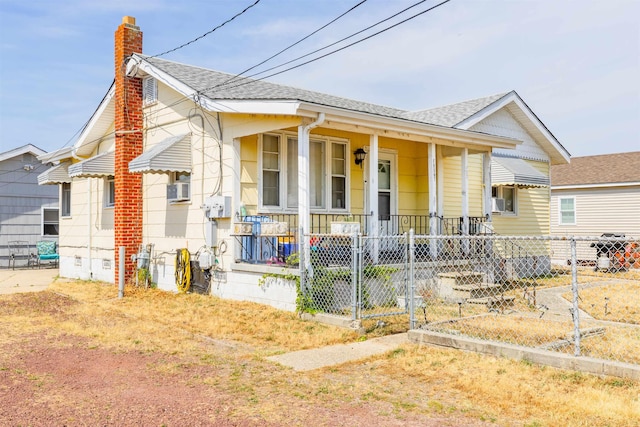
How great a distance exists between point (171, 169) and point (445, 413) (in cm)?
837

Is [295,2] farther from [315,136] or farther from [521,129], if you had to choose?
[521,129]

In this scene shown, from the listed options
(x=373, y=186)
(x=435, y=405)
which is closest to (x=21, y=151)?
(x=373, y=186)

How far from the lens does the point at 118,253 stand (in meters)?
13.0

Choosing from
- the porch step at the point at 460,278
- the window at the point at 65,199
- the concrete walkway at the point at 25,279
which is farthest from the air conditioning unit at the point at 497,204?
the window at the point at 65,199

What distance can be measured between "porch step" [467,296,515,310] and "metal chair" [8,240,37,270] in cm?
1676

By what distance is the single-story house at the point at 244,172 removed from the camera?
10.5 metres

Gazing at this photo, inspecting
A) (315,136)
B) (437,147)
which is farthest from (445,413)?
(437,147)

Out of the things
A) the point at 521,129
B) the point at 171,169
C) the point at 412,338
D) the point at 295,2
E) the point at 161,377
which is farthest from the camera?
the point at 521,129

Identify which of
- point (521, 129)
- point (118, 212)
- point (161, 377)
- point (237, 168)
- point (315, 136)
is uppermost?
point (521, 129)

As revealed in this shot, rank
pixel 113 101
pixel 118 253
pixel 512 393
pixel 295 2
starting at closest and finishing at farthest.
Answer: pixel 512 393, pixel 295 2, pixel 118 253, pixel 113 101

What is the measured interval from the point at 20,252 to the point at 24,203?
1805 millimetres

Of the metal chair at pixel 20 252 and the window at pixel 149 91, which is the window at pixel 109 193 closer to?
the window at pixel 149 91

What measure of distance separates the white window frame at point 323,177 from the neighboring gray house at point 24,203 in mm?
12816

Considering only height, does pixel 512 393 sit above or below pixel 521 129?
below
